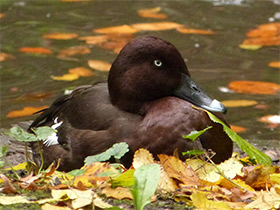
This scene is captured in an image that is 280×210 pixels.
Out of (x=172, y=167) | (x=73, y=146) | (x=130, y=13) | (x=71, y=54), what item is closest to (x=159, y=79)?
(x=73, y=146)

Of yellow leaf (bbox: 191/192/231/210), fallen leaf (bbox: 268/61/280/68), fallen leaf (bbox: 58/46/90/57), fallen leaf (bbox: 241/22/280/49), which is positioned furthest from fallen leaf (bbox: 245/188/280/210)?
fallen leaf (bbox: 241/22/280/49)

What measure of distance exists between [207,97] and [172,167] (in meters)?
1.16

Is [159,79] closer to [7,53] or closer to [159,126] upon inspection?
[159,126]

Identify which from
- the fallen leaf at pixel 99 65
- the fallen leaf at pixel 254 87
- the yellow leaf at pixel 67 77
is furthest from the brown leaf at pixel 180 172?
A: the fallen leaf at pixel 99 65

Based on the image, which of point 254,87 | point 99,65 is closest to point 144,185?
point 254,87

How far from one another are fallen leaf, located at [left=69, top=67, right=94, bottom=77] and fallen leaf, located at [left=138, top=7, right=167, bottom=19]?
187 centimetres

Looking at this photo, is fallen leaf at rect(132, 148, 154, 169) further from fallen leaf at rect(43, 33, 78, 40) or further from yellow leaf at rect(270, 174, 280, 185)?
fallen leaf at rect(43, 33, 78, 40)

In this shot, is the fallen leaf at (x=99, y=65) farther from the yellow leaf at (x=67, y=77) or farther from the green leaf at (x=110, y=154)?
the green leaf at (x=110, y=154)

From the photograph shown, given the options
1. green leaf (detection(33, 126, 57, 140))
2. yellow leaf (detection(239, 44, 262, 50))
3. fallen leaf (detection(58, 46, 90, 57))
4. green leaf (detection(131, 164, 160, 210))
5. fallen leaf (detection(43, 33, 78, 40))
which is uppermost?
green leaf (detection(131, 164, 160, 210))

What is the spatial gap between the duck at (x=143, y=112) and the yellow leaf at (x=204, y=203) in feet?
3.34

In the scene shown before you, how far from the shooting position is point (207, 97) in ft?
13.9

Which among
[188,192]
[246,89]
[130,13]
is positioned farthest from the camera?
[130,13]

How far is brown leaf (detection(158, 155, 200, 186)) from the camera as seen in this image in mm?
3099

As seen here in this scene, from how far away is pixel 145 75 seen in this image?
4152 millimetres
